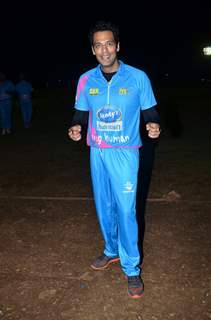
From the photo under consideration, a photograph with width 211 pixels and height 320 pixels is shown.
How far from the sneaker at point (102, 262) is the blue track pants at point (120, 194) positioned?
364mm

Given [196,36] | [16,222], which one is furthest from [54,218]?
[196,36]

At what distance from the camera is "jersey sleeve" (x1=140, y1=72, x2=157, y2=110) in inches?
121

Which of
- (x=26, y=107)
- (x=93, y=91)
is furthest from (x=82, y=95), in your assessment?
(x=26, y=107)

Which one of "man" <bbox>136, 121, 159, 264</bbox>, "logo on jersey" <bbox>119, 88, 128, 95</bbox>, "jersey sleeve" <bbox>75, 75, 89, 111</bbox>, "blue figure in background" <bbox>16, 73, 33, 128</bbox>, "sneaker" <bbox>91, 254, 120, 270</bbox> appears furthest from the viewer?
"blue figure in background" <bbox>16, 73, 33, 128</bbox>

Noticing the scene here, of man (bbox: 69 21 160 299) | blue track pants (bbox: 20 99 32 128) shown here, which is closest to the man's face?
man (bbox: 69 21 160 299)

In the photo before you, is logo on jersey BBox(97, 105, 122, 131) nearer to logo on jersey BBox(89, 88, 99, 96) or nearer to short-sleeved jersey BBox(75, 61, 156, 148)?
short-sleeved jersey BBox(75, 61, 156, 148)

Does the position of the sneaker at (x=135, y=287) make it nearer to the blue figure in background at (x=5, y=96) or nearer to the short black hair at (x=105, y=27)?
the short black hair at (x=105, y=27)

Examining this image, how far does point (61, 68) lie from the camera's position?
9750 cm

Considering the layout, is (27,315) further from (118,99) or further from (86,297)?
(118,99)

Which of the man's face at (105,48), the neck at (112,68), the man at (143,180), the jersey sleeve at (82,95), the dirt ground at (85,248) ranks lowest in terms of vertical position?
the dirt ground at (85,248)

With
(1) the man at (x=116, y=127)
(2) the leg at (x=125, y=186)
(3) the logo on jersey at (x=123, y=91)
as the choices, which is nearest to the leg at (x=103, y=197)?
(1) the man at (x=116, y=127)

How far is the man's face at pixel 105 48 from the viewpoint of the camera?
3080 millimetres

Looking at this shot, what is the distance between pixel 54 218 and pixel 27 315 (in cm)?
213

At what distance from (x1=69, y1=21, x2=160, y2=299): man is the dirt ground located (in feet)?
1.02
